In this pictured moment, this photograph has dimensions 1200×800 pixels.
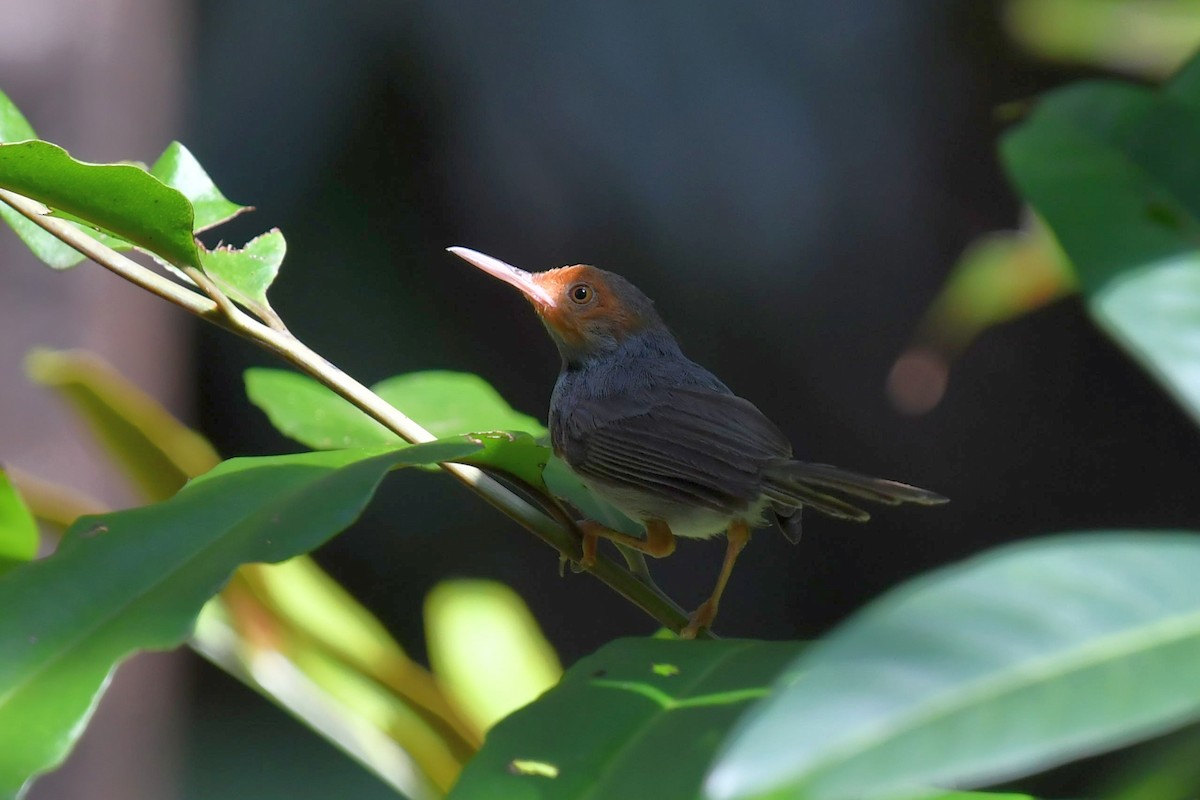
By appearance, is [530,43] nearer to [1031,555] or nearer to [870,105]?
[870,105]

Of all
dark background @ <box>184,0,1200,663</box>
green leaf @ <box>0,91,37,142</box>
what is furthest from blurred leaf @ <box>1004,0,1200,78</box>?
green leaf @ <box>0,91,37,142</box>

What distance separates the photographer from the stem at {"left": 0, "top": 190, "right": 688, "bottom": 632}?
1589 mm

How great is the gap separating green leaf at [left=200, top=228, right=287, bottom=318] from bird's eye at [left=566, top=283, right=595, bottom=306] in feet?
5.76

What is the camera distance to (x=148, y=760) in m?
5.46

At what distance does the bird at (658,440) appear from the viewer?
2.54 metres

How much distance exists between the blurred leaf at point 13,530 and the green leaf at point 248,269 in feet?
1.48

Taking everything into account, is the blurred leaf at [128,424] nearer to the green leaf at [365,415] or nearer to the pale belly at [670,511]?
the green leaf at [365,415]

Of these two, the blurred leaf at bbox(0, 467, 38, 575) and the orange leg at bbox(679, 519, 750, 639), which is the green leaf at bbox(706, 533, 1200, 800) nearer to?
the orange leg at bbox(679, 519, 750, 639)

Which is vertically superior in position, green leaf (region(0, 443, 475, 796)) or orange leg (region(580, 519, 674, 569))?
green leaf (region(0, 443, 475, 796))

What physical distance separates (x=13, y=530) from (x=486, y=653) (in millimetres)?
1443

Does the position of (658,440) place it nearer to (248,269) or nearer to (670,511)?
(670,511)

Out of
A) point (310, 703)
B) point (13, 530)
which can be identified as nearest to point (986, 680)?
point (13, 530)

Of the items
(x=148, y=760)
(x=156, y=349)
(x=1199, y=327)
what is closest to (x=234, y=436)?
(x=156, y=349)

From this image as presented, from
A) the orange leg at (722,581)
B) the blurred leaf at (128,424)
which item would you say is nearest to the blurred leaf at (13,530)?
the blurred leaf at (128,424)
